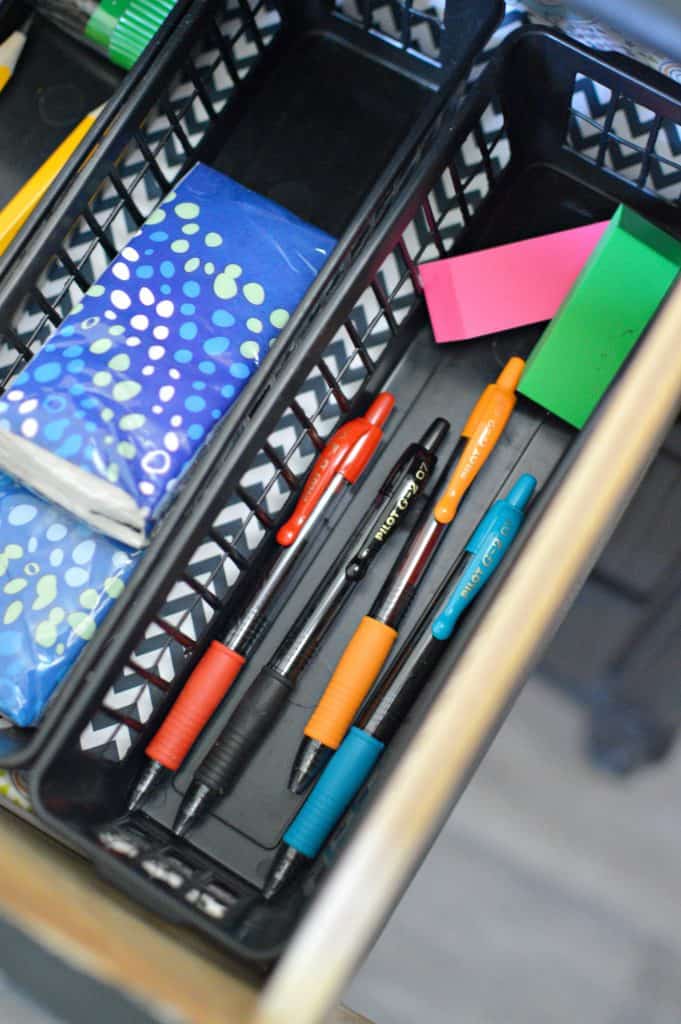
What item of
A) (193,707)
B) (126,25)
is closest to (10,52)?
(126,25)

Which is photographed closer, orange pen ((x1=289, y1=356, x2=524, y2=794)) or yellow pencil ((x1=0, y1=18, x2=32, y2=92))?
orange pen ((x1=289, y1=356, x2=524, y2=794))

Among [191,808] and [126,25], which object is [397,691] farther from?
[126,25]

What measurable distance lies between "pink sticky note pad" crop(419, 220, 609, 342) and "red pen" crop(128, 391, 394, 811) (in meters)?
0.06

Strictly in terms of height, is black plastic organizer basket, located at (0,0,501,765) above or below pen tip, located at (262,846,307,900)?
above

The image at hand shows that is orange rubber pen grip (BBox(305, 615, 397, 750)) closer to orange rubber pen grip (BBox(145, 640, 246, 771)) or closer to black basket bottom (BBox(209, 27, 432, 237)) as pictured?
orange rubber pen grip (BBox(145, 640, 246, 771))

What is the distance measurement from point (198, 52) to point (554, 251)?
252 millimetres

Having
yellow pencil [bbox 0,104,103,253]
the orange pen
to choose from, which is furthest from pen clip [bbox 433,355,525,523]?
yellow pencil [bbox 0,104,103,253]

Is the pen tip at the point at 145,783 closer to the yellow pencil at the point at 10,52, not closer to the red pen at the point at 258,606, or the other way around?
the red pen at the point at 258,606

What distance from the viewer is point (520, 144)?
2.09 ft

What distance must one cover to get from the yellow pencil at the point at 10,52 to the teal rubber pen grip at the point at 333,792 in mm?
450

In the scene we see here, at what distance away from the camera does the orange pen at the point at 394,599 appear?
21.6 inches

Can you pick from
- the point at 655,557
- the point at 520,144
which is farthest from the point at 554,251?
the point at 655,557

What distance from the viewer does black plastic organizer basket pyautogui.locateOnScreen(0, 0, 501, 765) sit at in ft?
1.81

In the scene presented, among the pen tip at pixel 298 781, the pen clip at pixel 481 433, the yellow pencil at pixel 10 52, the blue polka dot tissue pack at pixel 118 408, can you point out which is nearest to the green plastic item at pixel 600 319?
the pen clip at pixel 481 433
